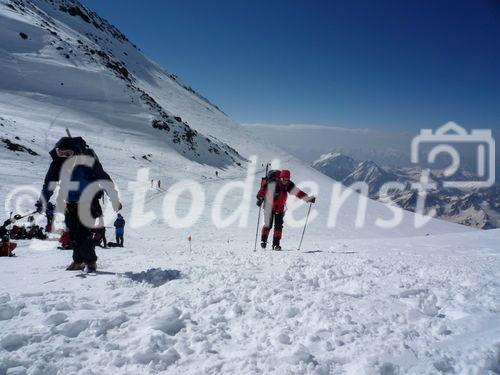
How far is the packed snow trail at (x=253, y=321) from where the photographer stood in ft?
9.41

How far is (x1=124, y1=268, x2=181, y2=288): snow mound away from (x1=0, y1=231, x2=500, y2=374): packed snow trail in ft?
0.12

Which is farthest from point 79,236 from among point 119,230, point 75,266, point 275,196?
point 119,230

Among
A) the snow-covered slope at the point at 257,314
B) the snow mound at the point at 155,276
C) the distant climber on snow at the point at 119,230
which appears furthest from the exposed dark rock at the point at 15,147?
the snow mound at the point at 155,276

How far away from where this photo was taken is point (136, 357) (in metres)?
2.93

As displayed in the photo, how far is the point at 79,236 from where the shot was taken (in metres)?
5.91

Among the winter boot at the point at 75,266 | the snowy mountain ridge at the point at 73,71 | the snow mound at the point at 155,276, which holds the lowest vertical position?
the winter boot at the point at 75,266

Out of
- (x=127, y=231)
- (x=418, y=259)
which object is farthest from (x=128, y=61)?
(x=418, y=259)

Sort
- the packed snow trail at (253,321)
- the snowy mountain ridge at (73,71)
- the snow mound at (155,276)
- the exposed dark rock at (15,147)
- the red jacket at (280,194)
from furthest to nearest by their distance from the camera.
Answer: the snowy mountain ridge at (73,71) < the exposed dark rock at (15,147) < the red jacket at (280,194) < the snow mound at (155,276) < the packed snow trail at (253,321)

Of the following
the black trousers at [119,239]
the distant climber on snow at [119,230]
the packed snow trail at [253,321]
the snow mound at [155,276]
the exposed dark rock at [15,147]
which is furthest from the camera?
the exposed dark rock at [15,147]

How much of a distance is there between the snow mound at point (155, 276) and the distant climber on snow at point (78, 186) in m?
0.90

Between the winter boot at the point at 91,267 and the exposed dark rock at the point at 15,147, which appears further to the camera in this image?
the exposed dark rock at the point at 15,147

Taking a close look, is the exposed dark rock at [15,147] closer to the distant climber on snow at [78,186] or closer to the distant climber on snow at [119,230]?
the distant climber on snow at [119,230]

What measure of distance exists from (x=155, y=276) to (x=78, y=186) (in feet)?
6.61

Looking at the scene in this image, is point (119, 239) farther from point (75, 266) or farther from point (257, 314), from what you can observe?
point (257, 314)
